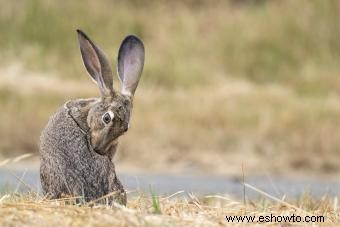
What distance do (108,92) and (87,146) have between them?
0.30 meters

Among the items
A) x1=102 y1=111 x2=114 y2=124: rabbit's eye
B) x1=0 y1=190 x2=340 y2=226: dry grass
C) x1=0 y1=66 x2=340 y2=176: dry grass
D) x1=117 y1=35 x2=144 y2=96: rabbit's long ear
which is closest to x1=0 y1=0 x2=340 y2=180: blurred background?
x1=0 y1=66 x2=340 y2=176: dry grass

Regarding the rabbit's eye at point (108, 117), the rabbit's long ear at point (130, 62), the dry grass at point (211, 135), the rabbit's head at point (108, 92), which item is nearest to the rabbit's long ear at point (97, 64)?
the rabbit's head at point (108, 92)

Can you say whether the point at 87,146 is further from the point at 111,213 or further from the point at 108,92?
the point at 111,213

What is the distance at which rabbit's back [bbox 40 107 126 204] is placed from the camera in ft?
18.4

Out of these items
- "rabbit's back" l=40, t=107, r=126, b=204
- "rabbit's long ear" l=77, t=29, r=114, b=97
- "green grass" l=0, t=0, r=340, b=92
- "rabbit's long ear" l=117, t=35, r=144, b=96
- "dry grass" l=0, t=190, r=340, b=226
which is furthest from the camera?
"green grass" l=0, t=0, r=340, b=92

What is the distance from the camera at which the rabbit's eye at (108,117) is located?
18.1 feet

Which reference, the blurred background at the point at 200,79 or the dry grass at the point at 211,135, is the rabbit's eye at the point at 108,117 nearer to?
the blurred background at the point at 200,79

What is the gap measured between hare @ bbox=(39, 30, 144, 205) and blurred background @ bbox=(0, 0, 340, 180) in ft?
19.8

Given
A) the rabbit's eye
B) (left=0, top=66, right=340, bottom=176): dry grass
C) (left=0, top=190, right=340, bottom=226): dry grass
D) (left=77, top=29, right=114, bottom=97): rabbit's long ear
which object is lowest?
(left=0, top=190, right=340, bottom=226): dry grass

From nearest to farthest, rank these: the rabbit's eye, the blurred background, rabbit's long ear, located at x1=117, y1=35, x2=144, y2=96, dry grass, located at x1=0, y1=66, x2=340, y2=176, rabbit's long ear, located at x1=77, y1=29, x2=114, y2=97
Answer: the rabbit's eye → rabbit's long ear, located at x1=77, y1=29, x2=114, y2=97 → rabbit's long ear, located at x1=117, y1=35, x2=144, y2=96 → dry grass, located at x1=0, y1=66, x2=340, y2=176 → the blurred background

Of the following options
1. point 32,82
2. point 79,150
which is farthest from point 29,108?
point 79,150

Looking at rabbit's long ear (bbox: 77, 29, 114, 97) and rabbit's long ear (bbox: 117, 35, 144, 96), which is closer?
rabbit's long ear (bbox: 77, 29, 114, 97)

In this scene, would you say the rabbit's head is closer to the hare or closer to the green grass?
the hare

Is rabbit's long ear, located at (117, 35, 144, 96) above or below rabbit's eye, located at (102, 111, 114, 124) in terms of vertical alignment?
above
